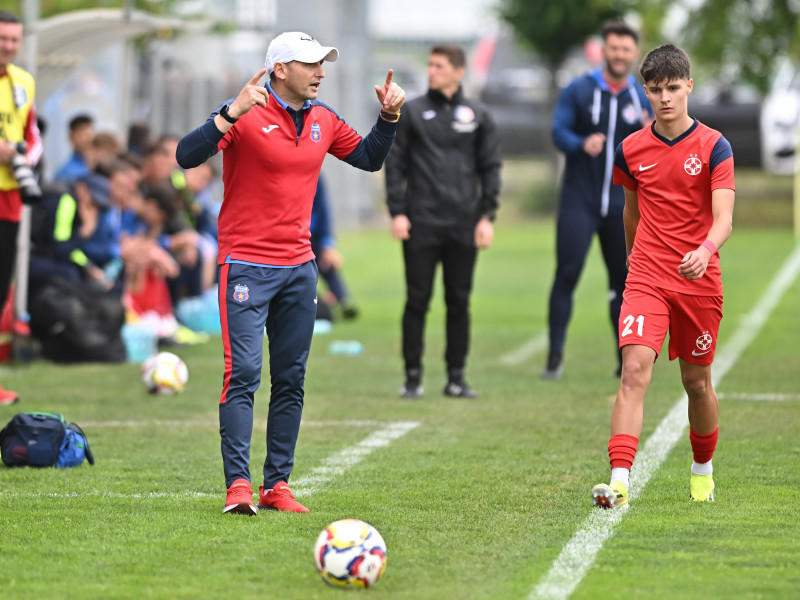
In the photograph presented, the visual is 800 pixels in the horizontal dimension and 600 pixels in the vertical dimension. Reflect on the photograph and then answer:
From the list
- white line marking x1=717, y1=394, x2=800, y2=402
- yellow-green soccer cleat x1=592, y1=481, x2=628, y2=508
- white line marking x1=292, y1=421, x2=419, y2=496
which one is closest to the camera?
yellow-green soccer cleat x1=592, y1=481, x2=628, y2=508

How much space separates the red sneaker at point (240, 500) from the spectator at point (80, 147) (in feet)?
24.9

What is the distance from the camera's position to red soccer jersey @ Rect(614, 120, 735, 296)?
21.2 ft

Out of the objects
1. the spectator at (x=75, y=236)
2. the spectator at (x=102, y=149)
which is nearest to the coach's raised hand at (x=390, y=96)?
the spectator at (x=75, y=236)

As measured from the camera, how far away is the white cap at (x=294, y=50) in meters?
6.29

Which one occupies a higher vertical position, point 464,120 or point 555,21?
point 464,120

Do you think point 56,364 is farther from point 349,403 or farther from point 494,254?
point 494,254

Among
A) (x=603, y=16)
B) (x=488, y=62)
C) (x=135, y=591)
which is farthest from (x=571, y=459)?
(x=488, y=62)

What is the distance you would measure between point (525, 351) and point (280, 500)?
270 inches

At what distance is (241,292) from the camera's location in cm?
635

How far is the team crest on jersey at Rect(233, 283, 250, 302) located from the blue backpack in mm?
1715

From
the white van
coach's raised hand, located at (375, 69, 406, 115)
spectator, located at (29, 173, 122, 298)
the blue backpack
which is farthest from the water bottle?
the white van

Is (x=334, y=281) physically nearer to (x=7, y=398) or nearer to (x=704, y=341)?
(x=7, y=398)

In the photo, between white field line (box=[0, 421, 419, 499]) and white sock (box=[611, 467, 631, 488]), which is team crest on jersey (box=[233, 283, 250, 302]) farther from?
white sock (box=[611, 467, 631, 488])

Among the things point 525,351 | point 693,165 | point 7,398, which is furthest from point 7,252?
point 693,165
